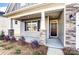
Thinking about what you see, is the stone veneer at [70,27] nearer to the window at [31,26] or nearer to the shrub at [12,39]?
the window at [31,26]

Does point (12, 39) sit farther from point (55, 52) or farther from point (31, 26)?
point (55, 52)

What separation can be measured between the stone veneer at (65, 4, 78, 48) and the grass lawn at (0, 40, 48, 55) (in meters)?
0.45

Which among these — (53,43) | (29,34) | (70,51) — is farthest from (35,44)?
(70,51)

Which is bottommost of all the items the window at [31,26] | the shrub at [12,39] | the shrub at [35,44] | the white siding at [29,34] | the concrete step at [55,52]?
the concrete step at [55,52]

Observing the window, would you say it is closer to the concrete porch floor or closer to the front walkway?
the concrete porch floor

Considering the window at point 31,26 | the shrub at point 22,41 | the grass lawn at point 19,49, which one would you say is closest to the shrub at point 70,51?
the grass lawn at point 19,49

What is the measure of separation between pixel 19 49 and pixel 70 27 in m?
1.02

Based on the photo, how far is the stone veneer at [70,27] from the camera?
2.85m

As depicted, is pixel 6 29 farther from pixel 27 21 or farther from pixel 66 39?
pixel 66 39

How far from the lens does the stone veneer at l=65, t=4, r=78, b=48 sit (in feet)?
9.36

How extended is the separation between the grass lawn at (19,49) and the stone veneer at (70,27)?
1.49ft

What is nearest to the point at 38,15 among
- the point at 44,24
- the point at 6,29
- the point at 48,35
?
the point at 44,24

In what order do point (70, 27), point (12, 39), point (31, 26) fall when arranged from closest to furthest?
point (70, 27)
point (12, 39)
point (31, 26)

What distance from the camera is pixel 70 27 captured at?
2.88m
